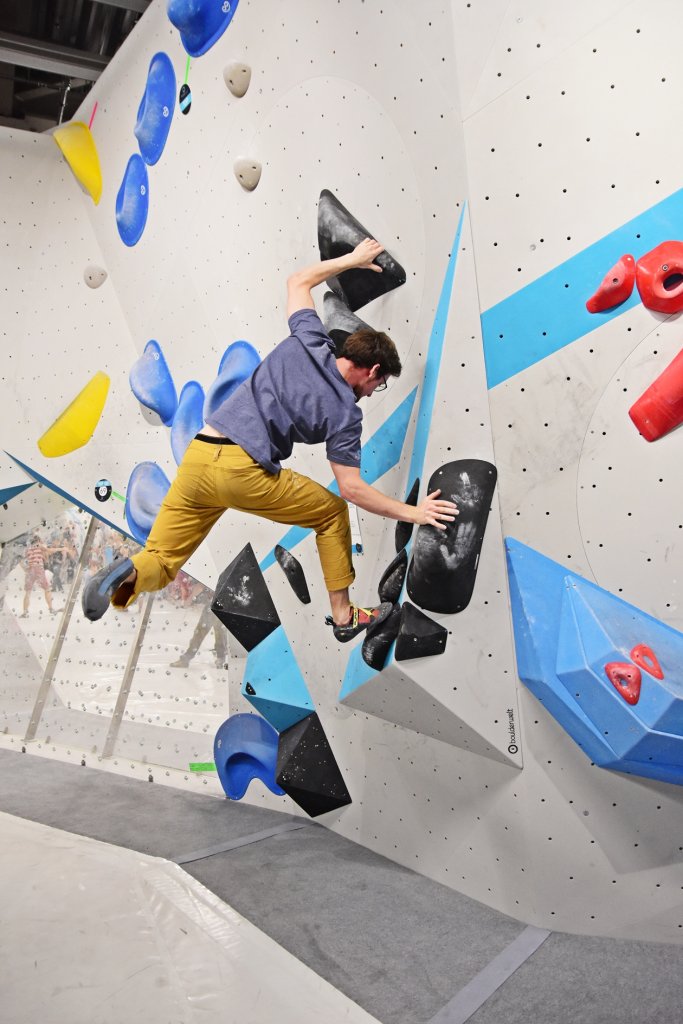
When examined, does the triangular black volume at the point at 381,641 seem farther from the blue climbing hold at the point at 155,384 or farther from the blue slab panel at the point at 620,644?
the blue climbing hold at the point at 155,384

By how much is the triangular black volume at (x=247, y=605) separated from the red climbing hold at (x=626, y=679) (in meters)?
1.64

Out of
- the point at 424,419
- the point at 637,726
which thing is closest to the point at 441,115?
the point at 424,419

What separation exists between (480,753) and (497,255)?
4.74 feet

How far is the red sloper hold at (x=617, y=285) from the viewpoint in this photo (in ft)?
6.72

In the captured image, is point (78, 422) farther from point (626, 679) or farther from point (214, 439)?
point (626, 679)

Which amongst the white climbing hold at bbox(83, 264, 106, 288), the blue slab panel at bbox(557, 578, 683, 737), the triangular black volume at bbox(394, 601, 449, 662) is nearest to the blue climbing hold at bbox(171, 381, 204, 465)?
the white climbing hold at bbox(83, 264, 106, 288)

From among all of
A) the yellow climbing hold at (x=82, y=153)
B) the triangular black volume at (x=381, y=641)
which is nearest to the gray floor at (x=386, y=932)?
the triangular black volume at (x=381, y=641)

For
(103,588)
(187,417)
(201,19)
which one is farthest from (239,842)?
(201,19)

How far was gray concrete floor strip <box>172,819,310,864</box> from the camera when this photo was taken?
3084mm

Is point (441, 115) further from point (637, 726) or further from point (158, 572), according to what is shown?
point (637, 726)

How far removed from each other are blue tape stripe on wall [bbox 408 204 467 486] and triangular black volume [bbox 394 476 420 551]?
0.12 feet

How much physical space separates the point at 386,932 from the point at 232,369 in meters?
2.06

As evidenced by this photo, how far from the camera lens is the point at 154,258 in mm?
3734

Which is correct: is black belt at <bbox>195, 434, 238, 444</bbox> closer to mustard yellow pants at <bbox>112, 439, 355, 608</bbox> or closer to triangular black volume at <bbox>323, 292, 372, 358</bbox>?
mustard yellow pants at <bbox>112, 439, 355, 608</bbox>
